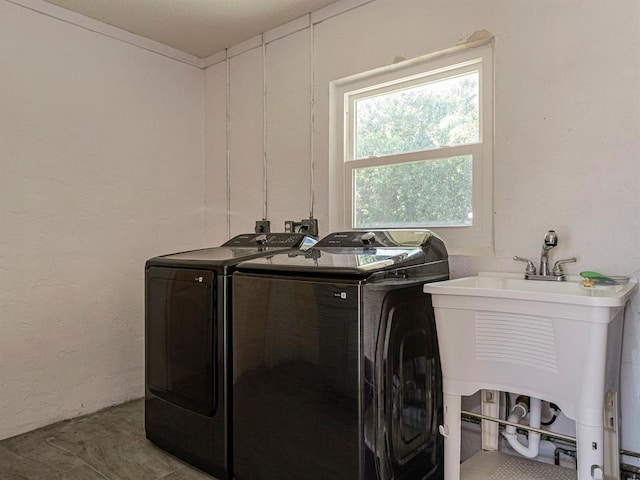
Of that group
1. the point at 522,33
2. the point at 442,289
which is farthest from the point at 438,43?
the point at 442,289

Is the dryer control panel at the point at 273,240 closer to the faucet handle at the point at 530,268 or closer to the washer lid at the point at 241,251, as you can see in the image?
the washer lid at the point at 241,251

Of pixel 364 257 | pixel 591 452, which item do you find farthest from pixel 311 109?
pixel 591 452

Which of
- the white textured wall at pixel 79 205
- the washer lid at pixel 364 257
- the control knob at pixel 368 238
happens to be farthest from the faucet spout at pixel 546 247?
the white textured wall at pixel 79 205

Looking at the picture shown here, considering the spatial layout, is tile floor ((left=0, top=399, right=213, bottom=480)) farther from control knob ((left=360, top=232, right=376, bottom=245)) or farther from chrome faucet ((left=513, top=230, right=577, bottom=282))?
chrome faucet ((left=513, top=230, right=577, bottom=282))

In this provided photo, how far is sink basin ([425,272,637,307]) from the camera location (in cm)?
125

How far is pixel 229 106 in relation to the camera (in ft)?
10.8

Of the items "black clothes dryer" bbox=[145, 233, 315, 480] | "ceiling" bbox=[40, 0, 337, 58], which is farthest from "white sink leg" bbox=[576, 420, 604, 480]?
"ceiling" bbox=[40, 0, 337, 58]

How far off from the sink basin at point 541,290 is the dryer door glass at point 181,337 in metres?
1.07

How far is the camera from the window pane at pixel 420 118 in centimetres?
224

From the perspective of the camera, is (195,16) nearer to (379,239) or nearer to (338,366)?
(379,239)

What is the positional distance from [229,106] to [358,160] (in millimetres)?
1249

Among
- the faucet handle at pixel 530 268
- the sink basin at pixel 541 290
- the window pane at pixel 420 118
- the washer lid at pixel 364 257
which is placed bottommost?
the sink basin at pixel 541 290

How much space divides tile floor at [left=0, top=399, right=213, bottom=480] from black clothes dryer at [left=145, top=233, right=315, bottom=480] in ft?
0.25

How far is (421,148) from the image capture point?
239cm
